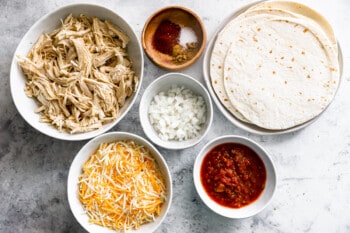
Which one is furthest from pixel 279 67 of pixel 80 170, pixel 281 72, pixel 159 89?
pixel 80 170

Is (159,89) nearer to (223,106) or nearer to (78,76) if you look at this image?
(223,106)

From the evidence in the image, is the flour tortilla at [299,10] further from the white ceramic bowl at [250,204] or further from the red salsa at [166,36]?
the white ceramic bowl at [250,204]

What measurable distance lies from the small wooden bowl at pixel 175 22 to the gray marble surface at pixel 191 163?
124 millimetres

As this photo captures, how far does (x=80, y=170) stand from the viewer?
10.3 feet

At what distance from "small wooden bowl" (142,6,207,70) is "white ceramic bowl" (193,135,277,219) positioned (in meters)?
0.62

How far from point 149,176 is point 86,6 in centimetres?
127

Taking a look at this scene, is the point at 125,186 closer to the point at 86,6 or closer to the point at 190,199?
the point at 190,199

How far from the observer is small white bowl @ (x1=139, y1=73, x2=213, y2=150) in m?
3.12

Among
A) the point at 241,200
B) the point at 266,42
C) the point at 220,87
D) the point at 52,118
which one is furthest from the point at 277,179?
the point at 52,118

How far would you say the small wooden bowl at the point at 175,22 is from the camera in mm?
3191

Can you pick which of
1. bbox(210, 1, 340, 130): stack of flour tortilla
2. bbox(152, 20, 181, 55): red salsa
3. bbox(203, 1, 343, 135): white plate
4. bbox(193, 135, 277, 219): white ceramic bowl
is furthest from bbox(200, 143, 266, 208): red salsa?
bbox(152, 20, 181, 55): red salsa

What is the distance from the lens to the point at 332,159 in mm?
3369

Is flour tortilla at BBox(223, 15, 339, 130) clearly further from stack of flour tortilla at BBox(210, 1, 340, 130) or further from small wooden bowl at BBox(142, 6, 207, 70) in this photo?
small wooden bowl at BBox(142, 6, 207, 70)

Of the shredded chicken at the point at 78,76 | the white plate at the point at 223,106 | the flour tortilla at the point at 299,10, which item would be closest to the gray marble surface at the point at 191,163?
the white plate at the point at 223,106
